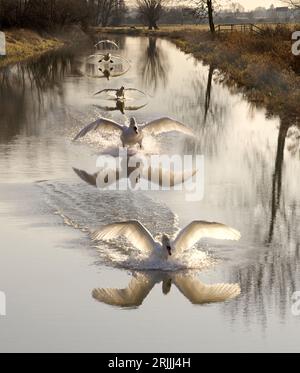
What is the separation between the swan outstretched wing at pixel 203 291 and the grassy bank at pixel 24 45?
107 feet

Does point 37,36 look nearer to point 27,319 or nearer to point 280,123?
point 280,123

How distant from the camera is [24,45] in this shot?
53.3 meters

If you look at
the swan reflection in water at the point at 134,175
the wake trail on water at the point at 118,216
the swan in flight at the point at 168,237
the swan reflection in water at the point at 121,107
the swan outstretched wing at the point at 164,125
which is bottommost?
the swan reflection in water at the point at 121,107

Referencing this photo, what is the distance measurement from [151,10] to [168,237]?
111m

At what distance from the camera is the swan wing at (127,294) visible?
9.73 m

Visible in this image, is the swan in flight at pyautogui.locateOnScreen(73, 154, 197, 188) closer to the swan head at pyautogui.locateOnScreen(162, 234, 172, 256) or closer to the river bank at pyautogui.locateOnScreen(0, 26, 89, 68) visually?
the swan head at pyautogui.locateOnScreen(162, 234, 172, 256)

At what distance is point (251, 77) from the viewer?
31.9m

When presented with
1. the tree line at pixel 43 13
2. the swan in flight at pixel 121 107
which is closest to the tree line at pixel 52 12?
the tree line at pixel 43 13

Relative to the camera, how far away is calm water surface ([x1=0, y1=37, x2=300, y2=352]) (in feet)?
29.0

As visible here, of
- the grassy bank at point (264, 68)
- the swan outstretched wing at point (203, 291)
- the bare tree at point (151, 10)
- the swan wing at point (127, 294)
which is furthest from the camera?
the bare tree at point (151, 10)

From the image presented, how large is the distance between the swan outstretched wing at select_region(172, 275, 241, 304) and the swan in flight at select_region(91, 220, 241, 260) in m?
0.46

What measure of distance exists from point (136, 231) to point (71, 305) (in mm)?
1552

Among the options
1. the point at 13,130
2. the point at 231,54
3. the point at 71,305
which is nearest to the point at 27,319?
the point at 71,305

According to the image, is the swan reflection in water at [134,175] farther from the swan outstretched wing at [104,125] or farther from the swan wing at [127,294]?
the swan wing at [127,294]
